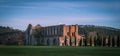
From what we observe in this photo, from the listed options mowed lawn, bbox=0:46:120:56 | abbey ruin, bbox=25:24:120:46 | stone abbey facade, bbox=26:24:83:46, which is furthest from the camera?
stone abbey facade, bbox=26:24:83:46

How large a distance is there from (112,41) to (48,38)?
112ft

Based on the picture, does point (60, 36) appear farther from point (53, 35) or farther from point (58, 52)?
point (58, 52)

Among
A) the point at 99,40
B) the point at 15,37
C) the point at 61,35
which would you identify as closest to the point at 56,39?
the point at 61,35

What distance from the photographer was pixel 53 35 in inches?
4023

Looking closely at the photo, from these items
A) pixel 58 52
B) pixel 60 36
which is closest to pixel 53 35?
pixel 60 36

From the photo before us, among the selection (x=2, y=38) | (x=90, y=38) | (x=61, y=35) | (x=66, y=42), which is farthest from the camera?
(x=2, y=38)

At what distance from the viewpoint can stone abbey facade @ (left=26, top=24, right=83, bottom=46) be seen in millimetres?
92963

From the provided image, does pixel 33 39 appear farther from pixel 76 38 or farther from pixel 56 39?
pixel 76 38

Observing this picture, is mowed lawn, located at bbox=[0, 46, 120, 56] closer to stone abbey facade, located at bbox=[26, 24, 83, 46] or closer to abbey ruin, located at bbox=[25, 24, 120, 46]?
abbey ruin, located at bbox=[25, 24, 120, 46]

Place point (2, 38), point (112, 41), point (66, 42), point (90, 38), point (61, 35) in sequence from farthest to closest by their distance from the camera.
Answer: point (2, 38) → point (61, 35) → point (66, 42) → point (90, 38) → point (112, 41)

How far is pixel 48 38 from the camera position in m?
104

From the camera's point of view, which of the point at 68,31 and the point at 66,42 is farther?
the point at 68,31

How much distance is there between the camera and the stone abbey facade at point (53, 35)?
3660 inches

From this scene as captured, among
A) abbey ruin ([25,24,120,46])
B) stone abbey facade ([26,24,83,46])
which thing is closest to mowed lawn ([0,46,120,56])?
abbey ruin ([25,24,120,46])
